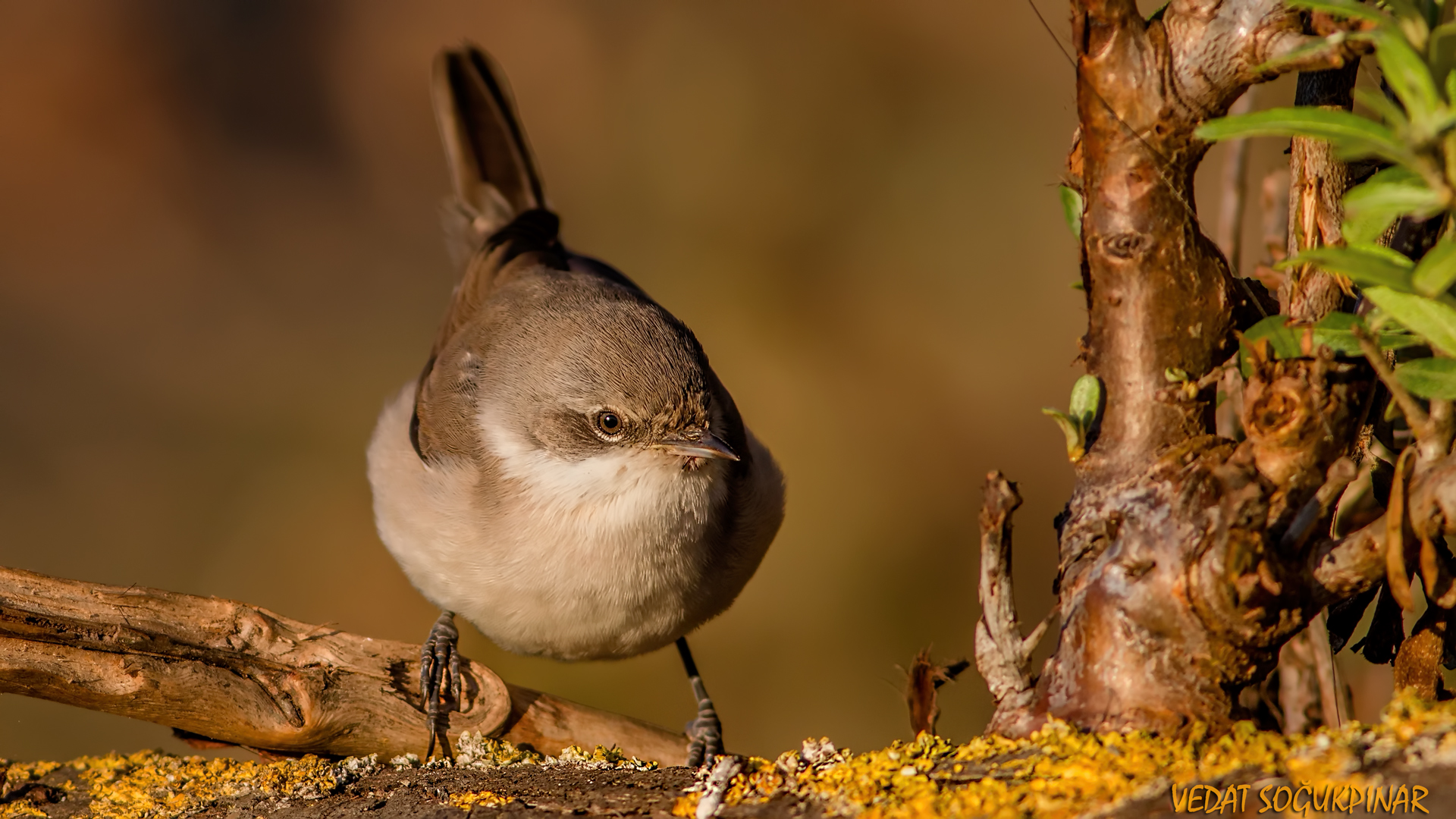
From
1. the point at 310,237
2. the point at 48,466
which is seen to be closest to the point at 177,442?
the point at 48,466

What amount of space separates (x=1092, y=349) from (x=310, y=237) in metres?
5.13

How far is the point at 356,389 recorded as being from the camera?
578 cm

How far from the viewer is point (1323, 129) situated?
1479 mm

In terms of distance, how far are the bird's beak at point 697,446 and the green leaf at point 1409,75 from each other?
1.89m

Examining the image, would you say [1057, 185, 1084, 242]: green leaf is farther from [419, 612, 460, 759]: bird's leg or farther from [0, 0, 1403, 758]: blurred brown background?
[0, 0, 1403, 758]: blurred brown background

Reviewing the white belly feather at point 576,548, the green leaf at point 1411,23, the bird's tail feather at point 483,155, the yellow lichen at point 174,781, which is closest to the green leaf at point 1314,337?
the green leaf at point 1411,23

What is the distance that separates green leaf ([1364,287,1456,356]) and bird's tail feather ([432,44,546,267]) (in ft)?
12.9

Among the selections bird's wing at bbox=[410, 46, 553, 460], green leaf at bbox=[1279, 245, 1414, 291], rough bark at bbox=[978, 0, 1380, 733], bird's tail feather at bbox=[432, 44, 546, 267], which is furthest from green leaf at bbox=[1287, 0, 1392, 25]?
bird's tail feather at bbox=[432, 44, 546, 267]

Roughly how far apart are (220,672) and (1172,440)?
215cm

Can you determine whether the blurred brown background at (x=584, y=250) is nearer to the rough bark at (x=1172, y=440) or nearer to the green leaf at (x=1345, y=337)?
the rough bark at (x=1172, y=440)

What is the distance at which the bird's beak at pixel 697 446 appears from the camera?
3039mm

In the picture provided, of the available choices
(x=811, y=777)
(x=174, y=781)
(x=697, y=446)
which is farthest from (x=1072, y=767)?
(x=174, y=781)

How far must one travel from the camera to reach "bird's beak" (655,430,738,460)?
304 cm

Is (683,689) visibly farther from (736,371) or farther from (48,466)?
(48,466)
